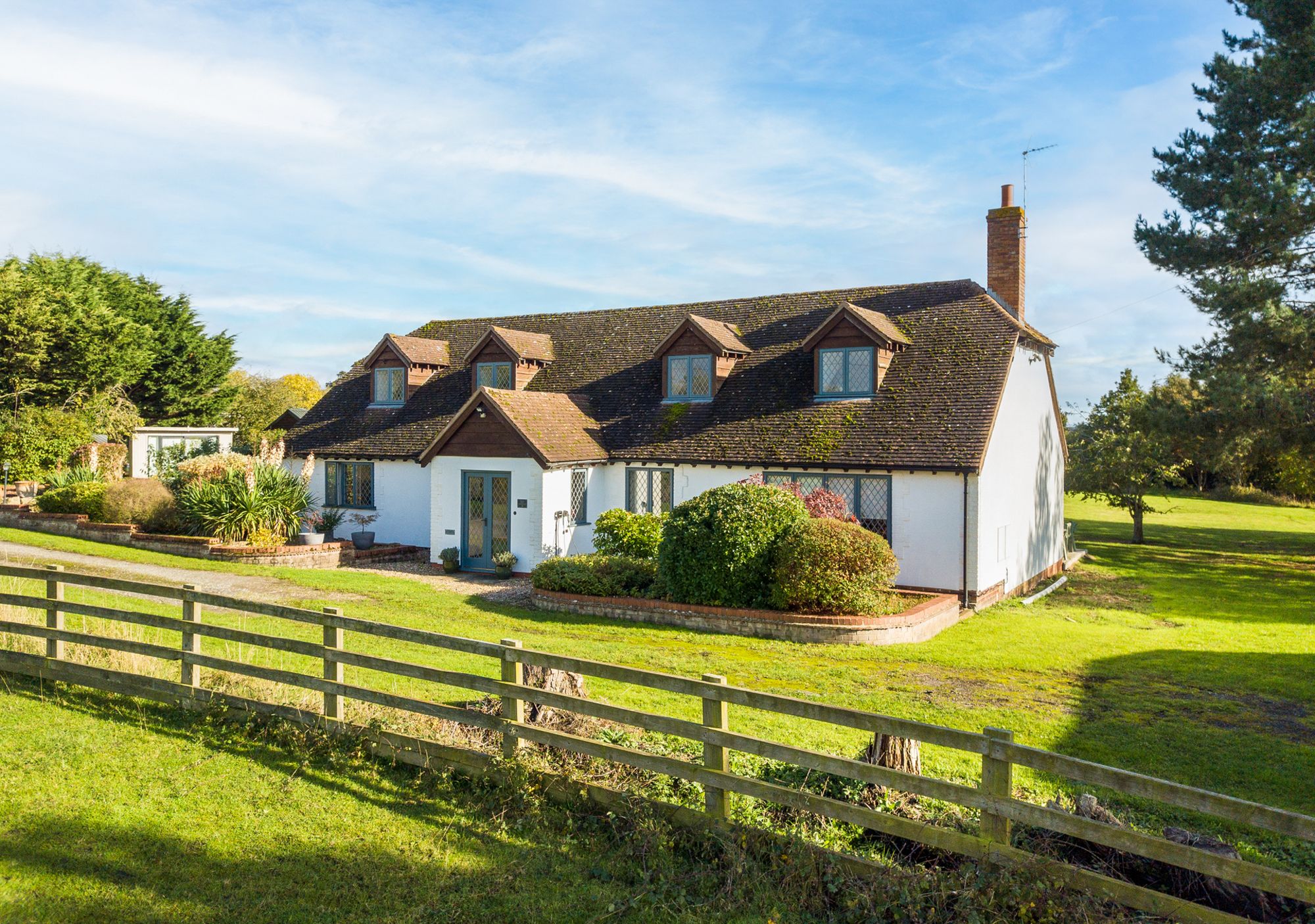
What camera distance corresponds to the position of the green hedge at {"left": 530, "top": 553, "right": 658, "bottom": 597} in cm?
1791

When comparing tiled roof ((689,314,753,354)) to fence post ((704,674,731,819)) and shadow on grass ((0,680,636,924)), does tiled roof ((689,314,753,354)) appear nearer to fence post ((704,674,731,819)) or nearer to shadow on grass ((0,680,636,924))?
shadow on grass ((0,680,636,924))

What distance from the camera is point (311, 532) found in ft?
80.3

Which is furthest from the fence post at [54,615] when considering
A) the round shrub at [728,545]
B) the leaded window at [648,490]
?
the leaded window at [648,490]

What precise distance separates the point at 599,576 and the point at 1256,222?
21.1 m

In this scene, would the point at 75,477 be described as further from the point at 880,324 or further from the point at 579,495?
the point at 880,324

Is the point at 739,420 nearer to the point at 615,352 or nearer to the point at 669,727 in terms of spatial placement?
the point at 615,352

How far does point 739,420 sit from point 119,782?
678 inches

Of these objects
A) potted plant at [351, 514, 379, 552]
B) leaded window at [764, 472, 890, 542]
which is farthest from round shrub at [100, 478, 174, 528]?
leaded window at [764, 472, 890, 542]

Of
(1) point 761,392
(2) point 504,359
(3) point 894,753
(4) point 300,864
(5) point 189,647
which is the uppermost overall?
(2) point 504,359

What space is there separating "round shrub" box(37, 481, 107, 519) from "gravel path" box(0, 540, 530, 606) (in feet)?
10.3

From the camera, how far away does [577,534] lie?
2292 cm

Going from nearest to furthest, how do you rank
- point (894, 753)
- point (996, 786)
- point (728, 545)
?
point (996, 786) → point (894, 753) → point (728, 545)

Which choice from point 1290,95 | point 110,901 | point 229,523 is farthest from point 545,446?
point 1290,95

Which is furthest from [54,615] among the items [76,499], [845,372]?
[76,499]
